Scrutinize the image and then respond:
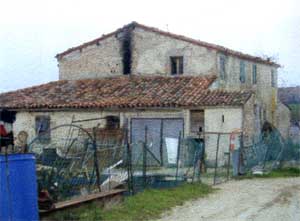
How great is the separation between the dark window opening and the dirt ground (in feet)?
31.4

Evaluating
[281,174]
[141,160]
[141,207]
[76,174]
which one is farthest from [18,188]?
[281,174]

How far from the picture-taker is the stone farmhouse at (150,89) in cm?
2505

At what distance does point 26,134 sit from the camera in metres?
27.2

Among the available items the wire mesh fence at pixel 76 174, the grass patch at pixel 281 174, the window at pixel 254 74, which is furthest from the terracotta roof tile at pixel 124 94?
the wire mesh fence at pixel 76 174

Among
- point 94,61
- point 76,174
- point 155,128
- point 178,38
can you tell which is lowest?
point 76,174

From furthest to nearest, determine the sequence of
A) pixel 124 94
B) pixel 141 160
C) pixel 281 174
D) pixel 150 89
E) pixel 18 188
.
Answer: pixel 150 89 → pixel 124 94 → pixel 281 174 → pixel 141 160 → pixel 18 188

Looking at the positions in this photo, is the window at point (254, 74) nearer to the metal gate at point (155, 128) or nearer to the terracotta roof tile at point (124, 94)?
the terracotta roof tile at point (124, 94)

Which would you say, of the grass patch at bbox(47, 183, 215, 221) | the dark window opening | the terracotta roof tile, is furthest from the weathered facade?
the grass patch at bbox(47, 183, 215, 221)

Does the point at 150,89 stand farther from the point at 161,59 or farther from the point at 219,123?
the point at 219,123

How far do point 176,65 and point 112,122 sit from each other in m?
4.64

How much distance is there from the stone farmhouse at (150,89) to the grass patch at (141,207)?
31.8 ft

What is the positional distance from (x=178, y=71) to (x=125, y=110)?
4.16 meters

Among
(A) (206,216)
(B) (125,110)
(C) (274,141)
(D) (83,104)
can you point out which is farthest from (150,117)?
(A) (206,216)

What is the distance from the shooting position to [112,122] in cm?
2648
